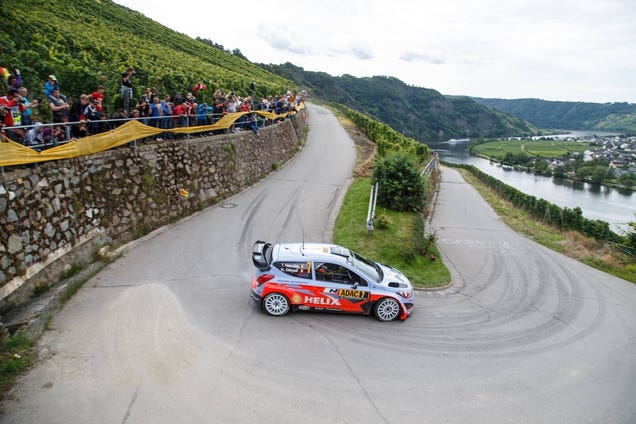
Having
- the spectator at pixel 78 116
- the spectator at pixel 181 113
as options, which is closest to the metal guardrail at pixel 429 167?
the spectator at pixel 181 113

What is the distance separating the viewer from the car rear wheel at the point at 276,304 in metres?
10.3

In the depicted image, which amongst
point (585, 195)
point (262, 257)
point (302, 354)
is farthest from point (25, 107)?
point (585, 195)

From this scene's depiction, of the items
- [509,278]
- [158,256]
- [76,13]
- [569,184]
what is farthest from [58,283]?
[569,184]

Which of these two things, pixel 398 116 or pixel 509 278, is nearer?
pixel 509 278

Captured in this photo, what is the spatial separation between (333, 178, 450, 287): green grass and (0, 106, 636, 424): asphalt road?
0.86 metres

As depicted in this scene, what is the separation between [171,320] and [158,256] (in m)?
3.73

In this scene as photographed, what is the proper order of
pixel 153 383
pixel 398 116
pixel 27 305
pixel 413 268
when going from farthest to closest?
1. pixel 398 116
2. pixel 413 268
3. pixel 27 305
4. pixel 153 383

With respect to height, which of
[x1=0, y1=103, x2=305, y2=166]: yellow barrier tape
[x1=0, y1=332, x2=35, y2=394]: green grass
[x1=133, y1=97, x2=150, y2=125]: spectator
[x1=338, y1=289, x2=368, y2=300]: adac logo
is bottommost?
[x1=0, y1=332, x2=35, y2=394]: green grass

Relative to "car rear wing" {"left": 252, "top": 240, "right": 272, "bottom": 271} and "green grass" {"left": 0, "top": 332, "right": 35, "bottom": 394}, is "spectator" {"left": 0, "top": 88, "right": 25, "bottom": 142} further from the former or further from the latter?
"car rear wing" {"left": 252, "top": 240, "right": 272, "bottom": 271}

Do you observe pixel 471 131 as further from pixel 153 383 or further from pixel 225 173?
pixel 153 383

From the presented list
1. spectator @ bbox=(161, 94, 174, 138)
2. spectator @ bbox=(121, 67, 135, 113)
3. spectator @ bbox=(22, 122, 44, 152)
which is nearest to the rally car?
spectator @ bbox=(22, 122, 44, 152)

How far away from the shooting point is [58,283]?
10242 millimetres

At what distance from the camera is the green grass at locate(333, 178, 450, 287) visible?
14192mm

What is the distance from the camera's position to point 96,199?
39.7 ft
